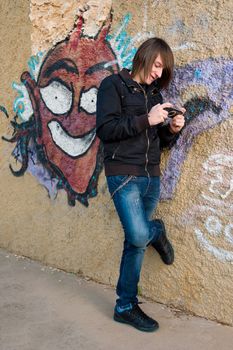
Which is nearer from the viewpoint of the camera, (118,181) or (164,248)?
(118,181)

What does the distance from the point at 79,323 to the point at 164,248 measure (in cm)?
72

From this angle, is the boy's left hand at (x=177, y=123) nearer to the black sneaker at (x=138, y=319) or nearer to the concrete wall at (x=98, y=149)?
the concrete wall at (x=98, y=149)

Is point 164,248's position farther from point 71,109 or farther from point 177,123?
point 71,109

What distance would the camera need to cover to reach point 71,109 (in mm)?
3980

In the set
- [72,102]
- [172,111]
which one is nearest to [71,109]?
[72,102]

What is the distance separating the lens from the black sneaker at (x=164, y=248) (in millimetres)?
3271

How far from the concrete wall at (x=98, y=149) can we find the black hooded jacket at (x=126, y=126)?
32cm

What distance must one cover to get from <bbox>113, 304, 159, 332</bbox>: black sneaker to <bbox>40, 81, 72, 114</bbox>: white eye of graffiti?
170 centimetres

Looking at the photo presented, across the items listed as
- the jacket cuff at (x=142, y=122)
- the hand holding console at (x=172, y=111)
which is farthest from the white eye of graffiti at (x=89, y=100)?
the jacket cuff at (x=142, y=122)

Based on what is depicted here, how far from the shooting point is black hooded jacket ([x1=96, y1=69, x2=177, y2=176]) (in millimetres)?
2840

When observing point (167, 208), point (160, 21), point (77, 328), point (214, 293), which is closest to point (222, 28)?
point (160, 21)

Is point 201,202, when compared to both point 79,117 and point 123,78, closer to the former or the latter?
point 123,78

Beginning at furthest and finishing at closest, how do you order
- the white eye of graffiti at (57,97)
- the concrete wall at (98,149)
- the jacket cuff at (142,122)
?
the white eye of graffiti at (57,97)
the concrete wall at (98,149)
the jacket cuff at (142,122)

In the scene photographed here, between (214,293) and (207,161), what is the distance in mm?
831
